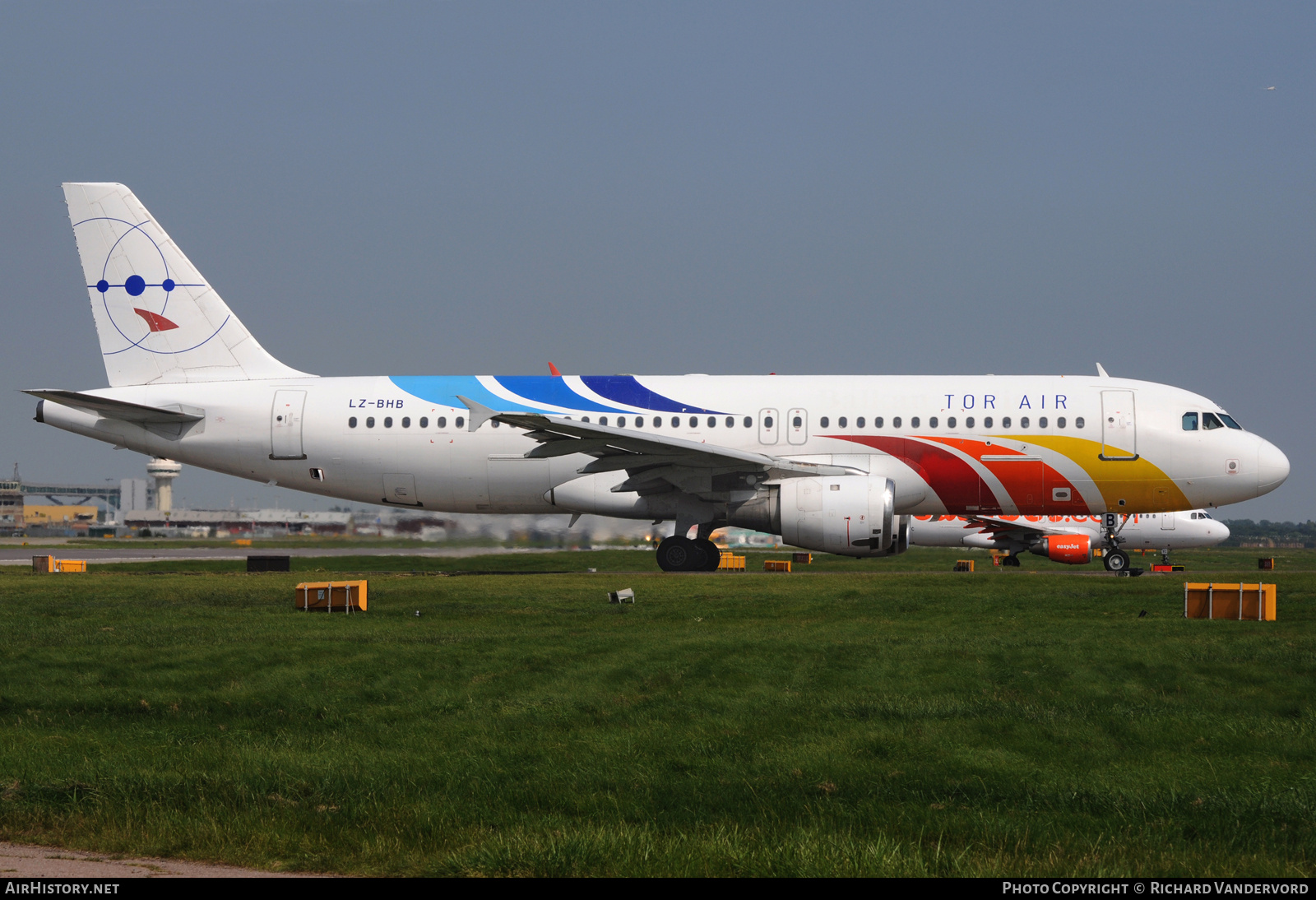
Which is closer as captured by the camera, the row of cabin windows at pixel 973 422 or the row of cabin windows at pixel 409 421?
the row of cabin windows at pixel 973 422

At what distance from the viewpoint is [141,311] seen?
90.4ft

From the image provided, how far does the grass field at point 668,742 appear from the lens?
6266 mm

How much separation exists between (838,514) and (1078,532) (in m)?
20.6

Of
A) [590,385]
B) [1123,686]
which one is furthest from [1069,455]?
[1123,686]

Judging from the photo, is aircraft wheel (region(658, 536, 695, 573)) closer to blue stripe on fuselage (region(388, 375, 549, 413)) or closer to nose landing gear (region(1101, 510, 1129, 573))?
blue stripe on fuselage (region(388, 375, 549, 413))

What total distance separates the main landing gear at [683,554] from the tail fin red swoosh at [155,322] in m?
12.6

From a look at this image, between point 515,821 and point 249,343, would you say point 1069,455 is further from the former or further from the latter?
point 515,821

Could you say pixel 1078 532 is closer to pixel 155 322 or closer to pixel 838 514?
pixel 838 514

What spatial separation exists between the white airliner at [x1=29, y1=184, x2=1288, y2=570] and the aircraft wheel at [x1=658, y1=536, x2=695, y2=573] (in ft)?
0.16

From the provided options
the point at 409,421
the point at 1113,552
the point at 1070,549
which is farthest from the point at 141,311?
the point at 1070,549

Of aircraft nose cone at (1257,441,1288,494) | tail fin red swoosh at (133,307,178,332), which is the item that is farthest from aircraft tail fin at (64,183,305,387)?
aircraft nose cone at (1257,441,1288,494)

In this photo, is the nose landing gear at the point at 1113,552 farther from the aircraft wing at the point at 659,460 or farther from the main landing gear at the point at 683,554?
the main landing gear at the point at 683,554

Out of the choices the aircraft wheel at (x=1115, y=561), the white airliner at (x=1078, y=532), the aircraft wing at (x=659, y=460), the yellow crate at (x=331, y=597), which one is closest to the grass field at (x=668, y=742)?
the yellow crate at (x=331, y=597)

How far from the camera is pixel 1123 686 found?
10422mm
